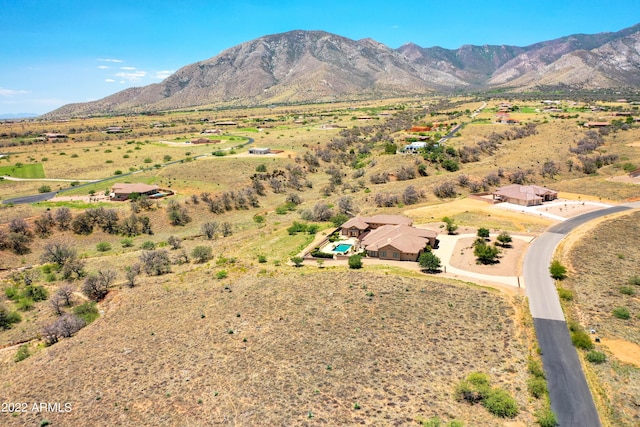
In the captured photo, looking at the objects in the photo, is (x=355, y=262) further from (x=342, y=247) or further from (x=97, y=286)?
(x=97, y=286)

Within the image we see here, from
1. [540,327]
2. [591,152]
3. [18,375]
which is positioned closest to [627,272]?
[540,327]

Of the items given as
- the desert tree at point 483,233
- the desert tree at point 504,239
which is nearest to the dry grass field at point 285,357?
the desert tree at point 504,239

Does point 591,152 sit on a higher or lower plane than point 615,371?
higher

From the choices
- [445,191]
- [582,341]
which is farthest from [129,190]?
[582,341]

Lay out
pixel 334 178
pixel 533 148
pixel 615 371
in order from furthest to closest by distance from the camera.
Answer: pixel 533 148, pixel 334 178, pixel 615 371

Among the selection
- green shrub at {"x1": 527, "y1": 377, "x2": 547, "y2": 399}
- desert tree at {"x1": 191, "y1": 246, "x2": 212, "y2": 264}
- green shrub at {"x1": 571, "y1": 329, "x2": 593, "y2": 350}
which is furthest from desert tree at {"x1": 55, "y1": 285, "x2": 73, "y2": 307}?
green shrub at {"x1": 571, "y1": 329, "x2": 593, "y2": 350}

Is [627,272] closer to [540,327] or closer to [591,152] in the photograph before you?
[540,327]
